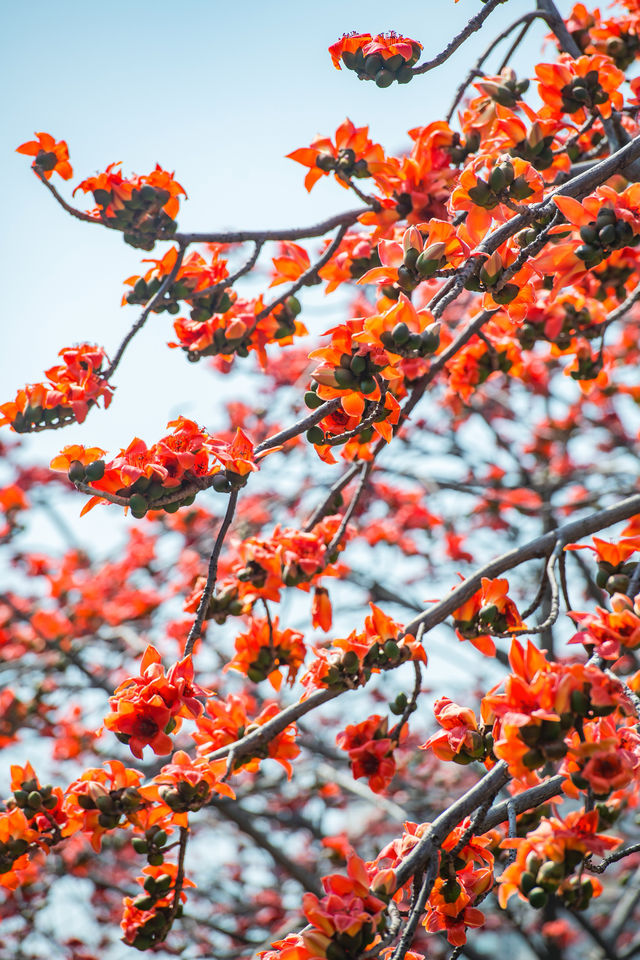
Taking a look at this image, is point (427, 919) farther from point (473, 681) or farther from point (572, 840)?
point (473, 681)

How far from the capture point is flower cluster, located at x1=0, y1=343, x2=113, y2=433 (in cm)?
176

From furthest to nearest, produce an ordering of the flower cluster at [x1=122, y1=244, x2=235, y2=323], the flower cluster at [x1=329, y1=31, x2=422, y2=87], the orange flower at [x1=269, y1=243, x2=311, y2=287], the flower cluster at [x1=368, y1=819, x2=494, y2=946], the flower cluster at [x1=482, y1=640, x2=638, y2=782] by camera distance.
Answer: the orange flower at [x1=269, y1=243, x2=311, y2=287]
the flower cluster at [x1=122, y1=244, x2=235, y2=323]
the flower cluster at [x1=329, y1=31, x2=422, y2=87]
the flower cluster at [x1=368, y1=819, x2=494, y2=946]
the flower cluster at [x1=482, y1=640, x2=638, y2=782]

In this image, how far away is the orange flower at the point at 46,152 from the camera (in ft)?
6.48

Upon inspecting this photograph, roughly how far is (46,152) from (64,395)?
2.18 ft

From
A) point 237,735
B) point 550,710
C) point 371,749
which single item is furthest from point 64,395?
point 550,710

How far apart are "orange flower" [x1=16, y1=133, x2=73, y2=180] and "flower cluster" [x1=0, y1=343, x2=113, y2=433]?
18.8 inches

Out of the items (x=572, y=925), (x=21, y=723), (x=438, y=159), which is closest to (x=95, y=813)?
(x=438, y=159)

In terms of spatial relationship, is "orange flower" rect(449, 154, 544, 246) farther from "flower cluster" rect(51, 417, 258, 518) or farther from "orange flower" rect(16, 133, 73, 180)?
"orange flower" rect(16, 133, 73, 180)

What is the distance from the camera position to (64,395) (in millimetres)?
1802

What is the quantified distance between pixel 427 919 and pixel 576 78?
196 centimetres

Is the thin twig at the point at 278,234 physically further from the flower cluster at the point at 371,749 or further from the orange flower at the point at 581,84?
the flower cluster at the point at 371,749

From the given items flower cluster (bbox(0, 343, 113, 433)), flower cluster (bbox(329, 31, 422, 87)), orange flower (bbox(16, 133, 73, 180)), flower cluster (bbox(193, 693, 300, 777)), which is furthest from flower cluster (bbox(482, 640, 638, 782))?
orange flower (bbox(16, 133, 73, 180))

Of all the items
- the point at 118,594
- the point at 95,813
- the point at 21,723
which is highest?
the point at 118,594

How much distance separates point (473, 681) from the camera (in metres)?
6.02
